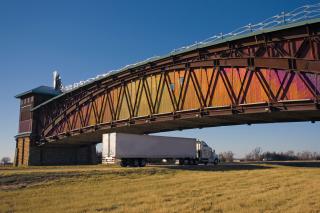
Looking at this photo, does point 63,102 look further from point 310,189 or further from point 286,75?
point 310,189

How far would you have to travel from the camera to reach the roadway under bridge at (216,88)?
28594 millimetres

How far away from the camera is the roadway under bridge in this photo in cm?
2859

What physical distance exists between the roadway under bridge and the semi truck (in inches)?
109

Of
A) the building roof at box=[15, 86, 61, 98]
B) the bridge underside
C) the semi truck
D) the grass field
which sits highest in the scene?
the building roof at box=[15, 86, 61, 98]

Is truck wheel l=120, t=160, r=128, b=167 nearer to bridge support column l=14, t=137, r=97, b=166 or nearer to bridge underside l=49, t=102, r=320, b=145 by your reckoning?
bridge underside l=49, t=102, r=320, b=145

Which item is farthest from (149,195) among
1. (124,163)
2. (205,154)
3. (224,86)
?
(205,154)

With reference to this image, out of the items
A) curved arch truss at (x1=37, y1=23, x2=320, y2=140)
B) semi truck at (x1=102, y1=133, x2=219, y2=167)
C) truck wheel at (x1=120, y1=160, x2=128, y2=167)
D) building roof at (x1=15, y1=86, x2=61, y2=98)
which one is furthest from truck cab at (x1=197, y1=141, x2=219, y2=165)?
building roof at (x1=15, y1=86, x2=61, y2=98)

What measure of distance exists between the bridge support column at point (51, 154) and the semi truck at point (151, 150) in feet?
90.9

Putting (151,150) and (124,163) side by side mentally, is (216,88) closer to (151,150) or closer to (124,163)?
(124,163)

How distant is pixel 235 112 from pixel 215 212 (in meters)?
18.7

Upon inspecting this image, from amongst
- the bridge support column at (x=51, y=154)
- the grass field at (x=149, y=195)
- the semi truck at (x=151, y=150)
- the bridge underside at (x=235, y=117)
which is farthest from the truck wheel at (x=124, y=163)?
the bridge support column at (x=51, y=154)

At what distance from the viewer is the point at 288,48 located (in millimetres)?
29375

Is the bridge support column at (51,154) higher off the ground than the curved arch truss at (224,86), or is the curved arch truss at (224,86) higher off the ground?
the curved arch truss at (224,86)

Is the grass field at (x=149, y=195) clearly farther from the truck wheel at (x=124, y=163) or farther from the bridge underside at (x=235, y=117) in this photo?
the truck wheel at (x=124, y=163)
